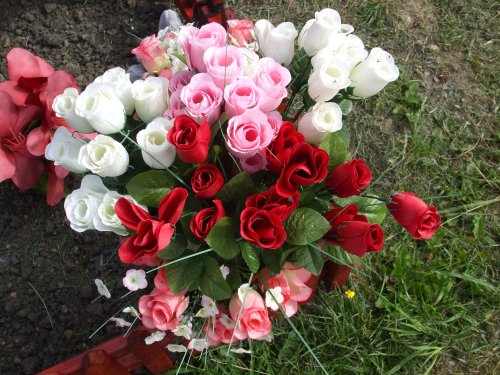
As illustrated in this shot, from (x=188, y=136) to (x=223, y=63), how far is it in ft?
0.65

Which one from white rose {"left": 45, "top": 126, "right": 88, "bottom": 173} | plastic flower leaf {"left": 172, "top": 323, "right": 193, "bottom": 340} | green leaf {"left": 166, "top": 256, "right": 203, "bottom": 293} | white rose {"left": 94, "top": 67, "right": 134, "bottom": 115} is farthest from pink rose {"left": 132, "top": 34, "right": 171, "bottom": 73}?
plastic flower leaf {"left": 172, "top": 323, "right": 193, "bottom": 340}

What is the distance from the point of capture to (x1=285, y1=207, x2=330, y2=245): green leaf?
1.02 meters

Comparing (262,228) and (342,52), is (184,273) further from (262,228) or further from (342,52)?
(342,52)

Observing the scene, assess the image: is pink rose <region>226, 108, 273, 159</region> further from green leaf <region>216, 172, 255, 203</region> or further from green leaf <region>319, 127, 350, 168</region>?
green leaf <region>319, 127, 350, 168</region>

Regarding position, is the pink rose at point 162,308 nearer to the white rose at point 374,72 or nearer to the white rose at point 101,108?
the white rose at point 101,108

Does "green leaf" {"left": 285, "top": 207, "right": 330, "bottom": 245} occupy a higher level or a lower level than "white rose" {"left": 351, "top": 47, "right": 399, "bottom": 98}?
lower

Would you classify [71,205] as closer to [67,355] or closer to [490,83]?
[67,355]

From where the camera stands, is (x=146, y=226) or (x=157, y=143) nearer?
(x=146, y=226)

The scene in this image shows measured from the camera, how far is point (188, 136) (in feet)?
3.02

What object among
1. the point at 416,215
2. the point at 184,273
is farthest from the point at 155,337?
the point at 416,215

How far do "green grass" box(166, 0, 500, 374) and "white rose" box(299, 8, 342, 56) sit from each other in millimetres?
592

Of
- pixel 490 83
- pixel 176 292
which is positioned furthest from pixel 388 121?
pixel 176 292

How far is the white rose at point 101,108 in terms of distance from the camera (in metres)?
0.96

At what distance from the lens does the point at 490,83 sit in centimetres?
220
